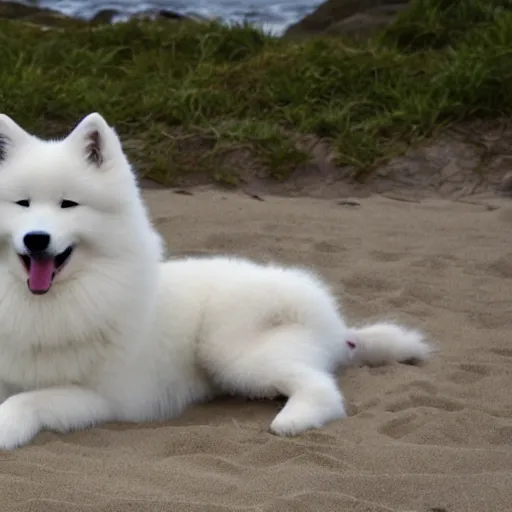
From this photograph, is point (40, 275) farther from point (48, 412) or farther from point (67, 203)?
point (48, 412)

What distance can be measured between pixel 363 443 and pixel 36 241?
1240mm

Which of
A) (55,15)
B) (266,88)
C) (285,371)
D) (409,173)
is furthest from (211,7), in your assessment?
(285,371)

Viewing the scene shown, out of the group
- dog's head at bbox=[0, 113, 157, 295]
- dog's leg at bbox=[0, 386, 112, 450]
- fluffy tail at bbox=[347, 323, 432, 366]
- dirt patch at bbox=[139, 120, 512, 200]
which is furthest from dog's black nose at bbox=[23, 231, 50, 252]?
dirt patch at bbox=[139, 120, 512, 200]

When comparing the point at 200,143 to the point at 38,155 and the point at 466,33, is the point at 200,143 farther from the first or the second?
the point at 38,155

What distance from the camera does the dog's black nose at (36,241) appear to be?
3252 mm

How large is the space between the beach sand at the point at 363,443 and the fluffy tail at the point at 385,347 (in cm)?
8

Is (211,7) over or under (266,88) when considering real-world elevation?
over

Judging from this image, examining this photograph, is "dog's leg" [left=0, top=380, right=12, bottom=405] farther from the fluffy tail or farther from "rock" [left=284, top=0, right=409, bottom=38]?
"rock" [left=284, top=0, right=409, bottom=38]

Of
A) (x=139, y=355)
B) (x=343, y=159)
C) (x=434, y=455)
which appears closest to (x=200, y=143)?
(x=343, y=159)

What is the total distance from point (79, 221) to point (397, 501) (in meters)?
1.41

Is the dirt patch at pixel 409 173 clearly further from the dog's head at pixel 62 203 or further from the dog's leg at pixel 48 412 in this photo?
the dog's leg at pixel 48 412

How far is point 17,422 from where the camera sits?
3.26 metres

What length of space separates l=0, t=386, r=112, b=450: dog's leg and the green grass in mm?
4492

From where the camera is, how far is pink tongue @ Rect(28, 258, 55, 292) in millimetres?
3395
